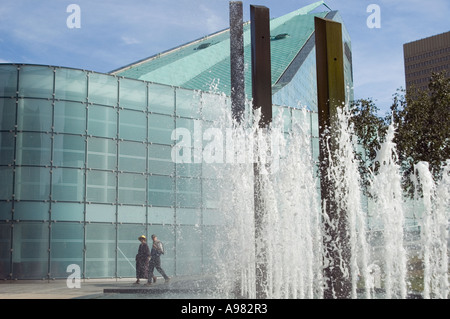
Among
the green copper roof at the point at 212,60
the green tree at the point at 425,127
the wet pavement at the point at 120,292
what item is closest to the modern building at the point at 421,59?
the green copper roof at the point at 212,60

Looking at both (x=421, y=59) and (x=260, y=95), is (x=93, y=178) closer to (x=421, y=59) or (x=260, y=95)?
(x=260, y=95)

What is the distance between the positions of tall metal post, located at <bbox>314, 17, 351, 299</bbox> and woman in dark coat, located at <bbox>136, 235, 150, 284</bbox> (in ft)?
27.7

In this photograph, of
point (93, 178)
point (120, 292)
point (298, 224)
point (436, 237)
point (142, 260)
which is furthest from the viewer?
point (93, 178)

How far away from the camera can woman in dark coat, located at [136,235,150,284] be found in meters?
16.0

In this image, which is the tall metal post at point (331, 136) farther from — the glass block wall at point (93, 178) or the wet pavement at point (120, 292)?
the glass block wall at point (93, 178)

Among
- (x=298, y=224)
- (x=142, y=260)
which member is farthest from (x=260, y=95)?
(x=142, y=260)

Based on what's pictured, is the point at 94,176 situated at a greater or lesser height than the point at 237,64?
lesser

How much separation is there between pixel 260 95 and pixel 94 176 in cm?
1103

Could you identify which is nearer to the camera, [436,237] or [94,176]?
[436,237]

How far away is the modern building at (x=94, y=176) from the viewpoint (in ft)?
57.1

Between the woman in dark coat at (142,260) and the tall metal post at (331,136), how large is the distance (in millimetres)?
8437

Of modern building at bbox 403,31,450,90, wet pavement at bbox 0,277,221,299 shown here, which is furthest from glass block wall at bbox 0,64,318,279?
modern building at bbox 403,31,450,90

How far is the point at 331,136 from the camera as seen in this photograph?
7891 mm
